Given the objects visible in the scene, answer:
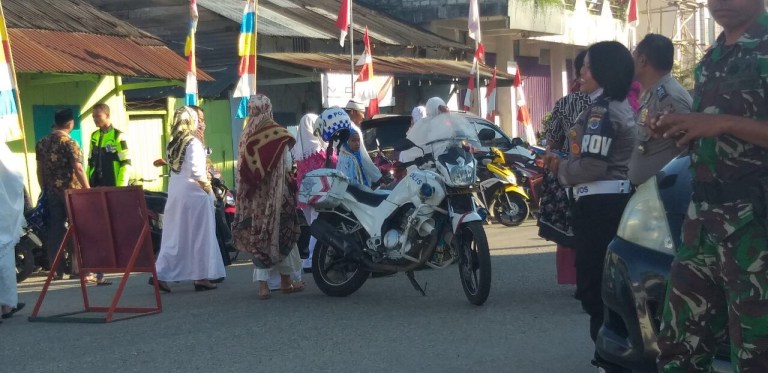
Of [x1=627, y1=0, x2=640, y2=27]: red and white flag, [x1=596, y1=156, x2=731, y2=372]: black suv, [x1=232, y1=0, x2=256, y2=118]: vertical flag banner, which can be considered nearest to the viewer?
[x1=596, y1=156, x2=731, y2=372]: black suv

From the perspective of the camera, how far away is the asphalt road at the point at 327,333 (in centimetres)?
700

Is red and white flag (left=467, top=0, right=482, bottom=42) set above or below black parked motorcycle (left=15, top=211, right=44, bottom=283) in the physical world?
above

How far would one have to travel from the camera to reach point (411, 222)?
30.0 feet

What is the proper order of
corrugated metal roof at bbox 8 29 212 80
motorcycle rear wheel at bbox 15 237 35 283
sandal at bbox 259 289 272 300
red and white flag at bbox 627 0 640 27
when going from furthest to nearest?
Result: red and white flag at bbox 627 0 640 27, corrugated metal roof at bbox 8 29 212 80, motorcycle rear wheel at bbox 15 237 35 283, sandal at bbox 259 289 272 300

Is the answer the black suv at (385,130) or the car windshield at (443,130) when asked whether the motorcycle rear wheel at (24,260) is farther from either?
the black suv at (385,130)

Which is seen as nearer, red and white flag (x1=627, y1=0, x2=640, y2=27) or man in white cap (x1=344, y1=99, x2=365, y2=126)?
man in white cap (x1=344, y1=99, x2=365, y2=126)

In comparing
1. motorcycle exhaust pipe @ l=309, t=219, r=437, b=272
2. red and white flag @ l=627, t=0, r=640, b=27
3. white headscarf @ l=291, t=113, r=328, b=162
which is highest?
red and white flag @ l=627, t=0, r=640, b=27

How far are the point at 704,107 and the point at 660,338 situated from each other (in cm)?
81

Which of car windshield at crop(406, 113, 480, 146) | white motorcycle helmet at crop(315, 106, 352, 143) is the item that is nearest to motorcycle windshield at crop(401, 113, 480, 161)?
car windshield at crop(406, 113, 480, 146)

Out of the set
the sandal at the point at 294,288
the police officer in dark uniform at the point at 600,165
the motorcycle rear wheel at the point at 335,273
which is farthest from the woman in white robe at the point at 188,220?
the police officer in dark uniform at the point at 600,165

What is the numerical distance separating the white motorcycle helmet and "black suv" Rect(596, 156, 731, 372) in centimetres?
575

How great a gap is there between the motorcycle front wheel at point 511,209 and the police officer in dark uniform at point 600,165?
10.2 metres

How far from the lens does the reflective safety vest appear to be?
12297mm

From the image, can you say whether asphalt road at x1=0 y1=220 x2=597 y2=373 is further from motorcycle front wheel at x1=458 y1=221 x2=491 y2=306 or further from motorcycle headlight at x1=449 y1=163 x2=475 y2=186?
motorcycle headlight at x1=449 y1=163 x2=475 y2=186
